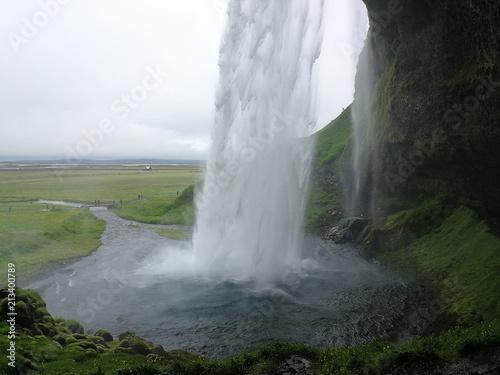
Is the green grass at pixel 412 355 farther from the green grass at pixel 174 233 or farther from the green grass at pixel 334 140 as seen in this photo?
the green grass at pixel 334 140

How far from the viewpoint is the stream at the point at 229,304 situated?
19.4 meters

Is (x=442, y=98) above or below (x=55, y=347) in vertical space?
above

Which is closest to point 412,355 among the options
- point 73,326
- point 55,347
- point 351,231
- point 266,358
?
point 266,358

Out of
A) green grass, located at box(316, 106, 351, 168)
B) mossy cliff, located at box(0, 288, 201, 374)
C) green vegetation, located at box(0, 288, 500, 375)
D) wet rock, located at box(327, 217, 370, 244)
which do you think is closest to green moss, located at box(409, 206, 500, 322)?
green vegetation, located at box(0, 288, 500, 375)

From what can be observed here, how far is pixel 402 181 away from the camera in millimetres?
38969

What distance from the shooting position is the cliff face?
2208 centimetres

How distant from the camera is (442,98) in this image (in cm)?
2741

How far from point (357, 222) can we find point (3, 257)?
3972 centimetres

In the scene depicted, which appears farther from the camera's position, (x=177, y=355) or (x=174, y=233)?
(x=174, y=233)

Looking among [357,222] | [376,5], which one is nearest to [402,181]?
[357,222]

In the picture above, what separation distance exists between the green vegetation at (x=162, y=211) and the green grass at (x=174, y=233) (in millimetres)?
6294

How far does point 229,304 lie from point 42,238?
29.8 m

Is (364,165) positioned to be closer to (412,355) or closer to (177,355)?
(412,355)

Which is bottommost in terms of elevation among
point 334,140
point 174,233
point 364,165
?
point 174,233
